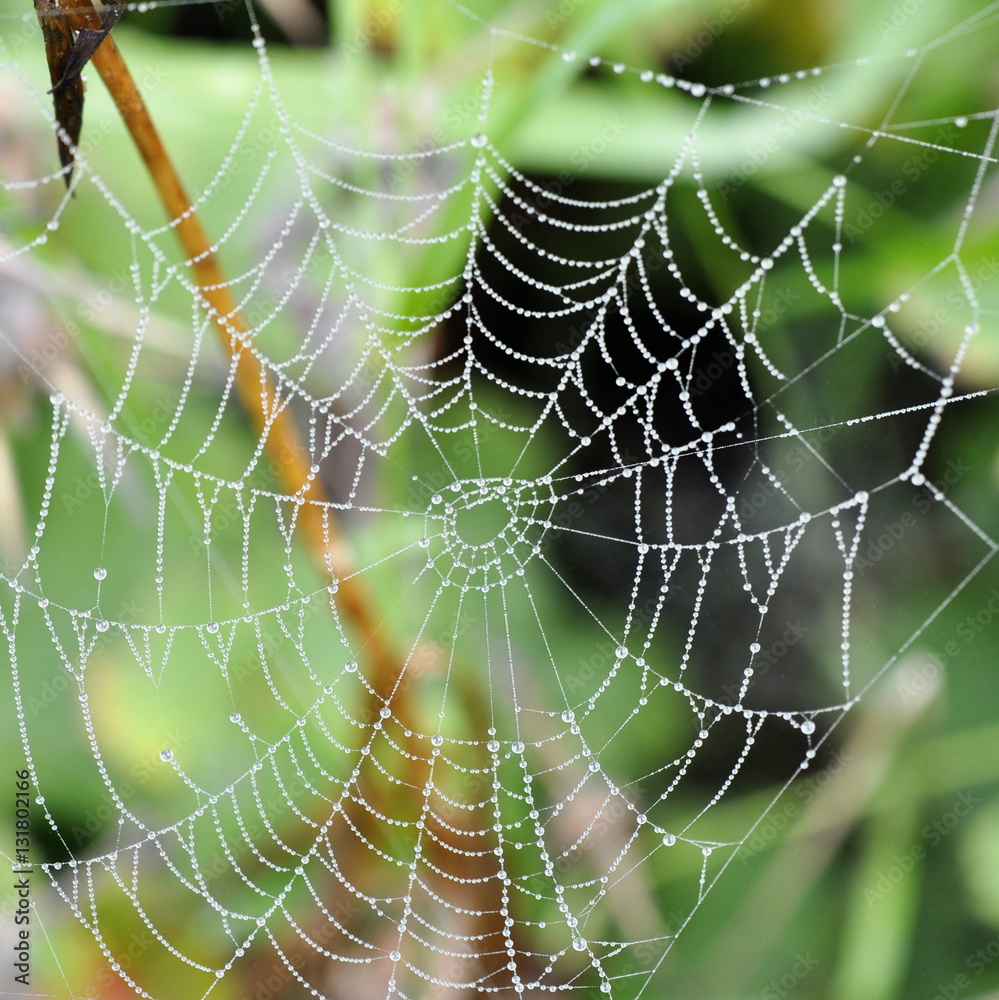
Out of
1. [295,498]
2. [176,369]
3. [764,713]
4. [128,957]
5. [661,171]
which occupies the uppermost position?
[661,171]

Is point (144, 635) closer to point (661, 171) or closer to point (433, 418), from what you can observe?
point (433, 418)

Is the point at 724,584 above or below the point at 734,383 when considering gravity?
below

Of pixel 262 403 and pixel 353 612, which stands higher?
Result: pixel 262 403

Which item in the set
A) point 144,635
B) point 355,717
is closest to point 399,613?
point 355,717

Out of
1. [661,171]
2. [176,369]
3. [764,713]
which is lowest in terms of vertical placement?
[764,713]

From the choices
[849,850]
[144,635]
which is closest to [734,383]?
[849,850]

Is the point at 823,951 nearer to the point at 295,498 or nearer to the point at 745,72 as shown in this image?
the point at 295,498
